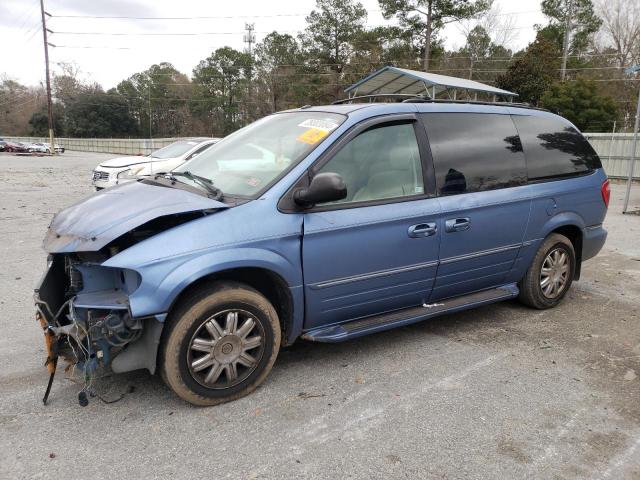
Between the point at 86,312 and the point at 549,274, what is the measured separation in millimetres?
4032

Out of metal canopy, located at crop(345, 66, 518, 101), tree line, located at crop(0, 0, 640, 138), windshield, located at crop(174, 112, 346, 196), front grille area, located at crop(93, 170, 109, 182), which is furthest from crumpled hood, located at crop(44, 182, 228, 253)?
tree line, located at crop(0, 0, 640, 138)

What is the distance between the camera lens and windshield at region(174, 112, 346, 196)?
339 centimetres

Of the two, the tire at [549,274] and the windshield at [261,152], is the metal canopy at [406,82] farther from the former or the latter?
the windshield at [261,152]

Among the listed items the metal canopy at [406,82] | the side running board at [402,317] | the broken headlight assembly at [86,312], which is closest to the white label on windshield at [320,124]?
the side running board at [402,317]

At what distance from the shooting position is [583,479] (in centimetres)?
247

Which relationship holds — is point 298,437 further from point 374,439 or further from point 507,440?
point 507,440

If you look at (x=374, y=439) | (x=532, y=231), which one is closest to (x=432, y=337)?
(x=532, y=231)

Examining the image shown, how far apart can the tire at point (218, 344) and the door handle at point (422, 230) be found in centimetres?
116

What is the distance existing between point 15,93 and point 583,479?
9426 cm

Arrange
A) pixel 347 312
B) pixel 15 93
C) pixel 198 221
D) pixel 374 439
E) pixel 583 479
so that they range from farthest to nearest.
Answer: pixel 15 93 < pixel 347 312 < pixel 198 221 < pixel 374 439 < pixel 583 479

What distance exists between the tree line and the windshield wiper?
1949cm

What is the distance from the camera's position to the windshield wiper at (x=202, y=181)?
3302 millimetres

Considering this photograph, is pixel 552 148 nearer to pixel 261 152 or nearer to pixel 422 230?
pixel 422 230

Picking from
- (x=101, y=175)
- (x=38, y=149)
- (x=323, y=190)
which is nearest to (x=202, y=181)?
(x=323, y=190)
